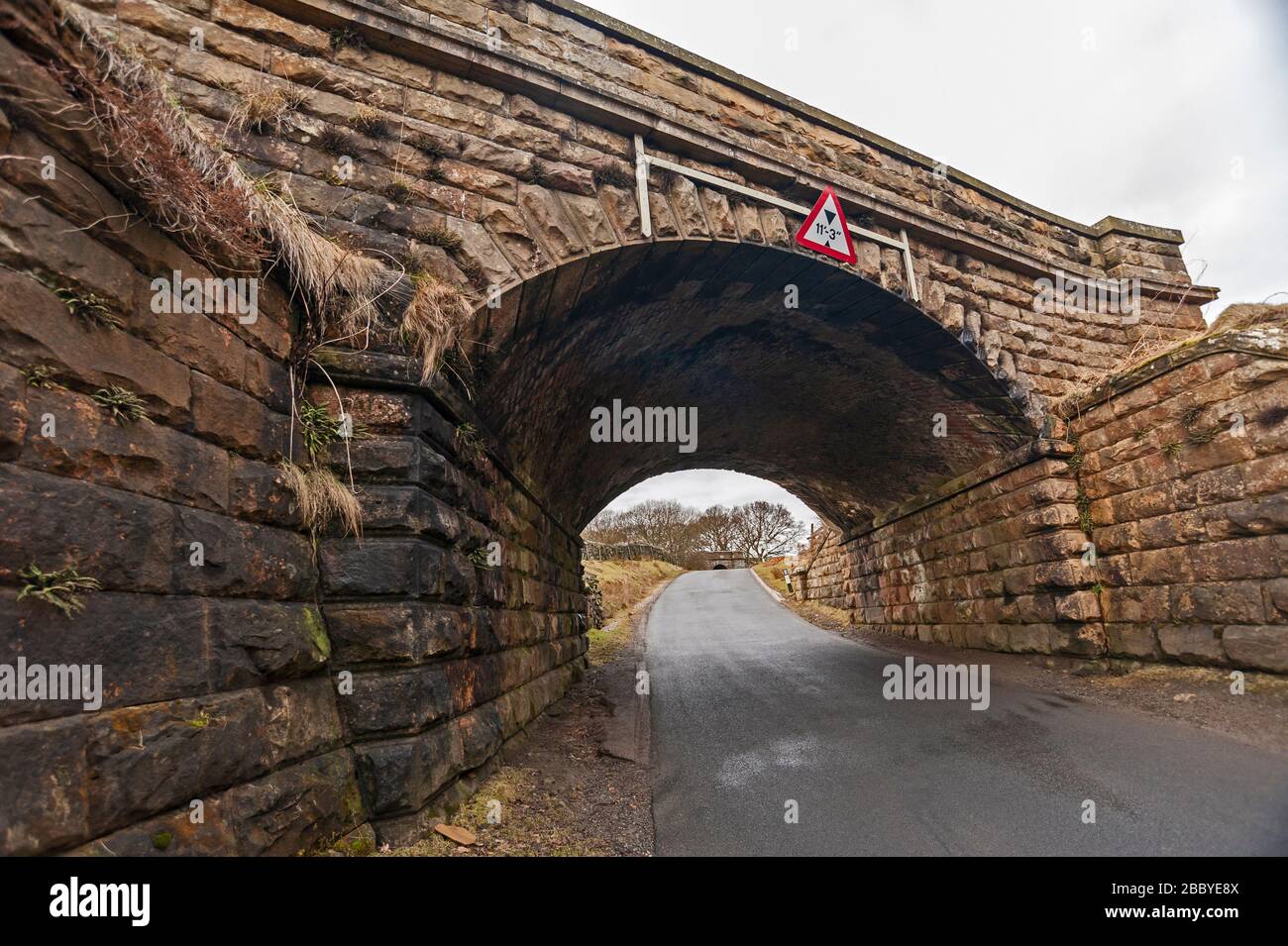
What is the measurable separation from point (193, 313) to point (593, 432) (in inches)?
217

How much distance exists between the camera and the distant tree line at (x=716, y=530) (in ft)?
159

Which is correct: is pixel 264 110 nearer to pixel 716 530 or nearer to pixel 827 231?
pixel 827 231

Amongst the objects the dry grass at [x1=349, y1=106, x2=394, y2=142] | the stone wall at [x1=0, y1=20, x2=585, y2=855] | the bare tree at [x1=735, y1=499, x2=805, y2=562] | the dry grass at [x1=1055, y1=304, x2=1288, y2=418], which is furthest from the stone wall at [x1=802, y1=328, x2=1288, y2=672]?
the bare tree at [x1=735, y1=499, x2=805, y2=562]

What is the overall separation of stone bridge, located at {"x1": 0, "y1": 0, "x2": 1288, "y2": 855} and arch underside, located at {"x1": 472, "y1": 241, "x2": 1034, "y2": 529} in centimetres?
6

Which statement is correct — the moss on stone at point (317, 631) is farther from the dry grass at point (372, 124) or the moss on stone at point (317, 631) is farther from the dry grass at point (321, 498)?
the dry grass at point (372, 124)

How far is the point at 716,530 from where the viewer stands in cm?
4969

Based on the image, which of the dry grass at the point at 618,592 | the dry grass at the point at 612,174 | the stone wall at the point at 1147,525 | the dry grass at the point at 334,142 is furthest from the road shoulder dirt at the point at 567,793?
the stone wall at the point at 1147,525

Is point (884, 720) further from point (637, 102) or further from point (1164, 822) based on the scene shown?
point (637, 102)

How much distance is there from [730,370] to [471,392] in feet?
15.6

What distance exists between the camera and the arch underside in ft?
17.3

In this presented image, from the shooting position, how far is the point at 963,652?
8.89m

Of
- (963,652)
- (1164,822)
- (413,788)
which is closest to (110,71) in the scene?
(413,788)

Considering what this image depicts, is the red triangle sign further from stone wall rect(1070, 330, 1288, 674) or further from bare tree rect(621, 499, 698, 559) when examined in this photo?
bare tree rect(621, 499, 698, 559)

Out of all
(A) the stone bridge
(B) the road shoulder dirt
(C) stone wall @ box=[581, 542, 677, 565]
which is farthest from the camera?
(C) stone wall @ box=[581, 542, 677, 565]
